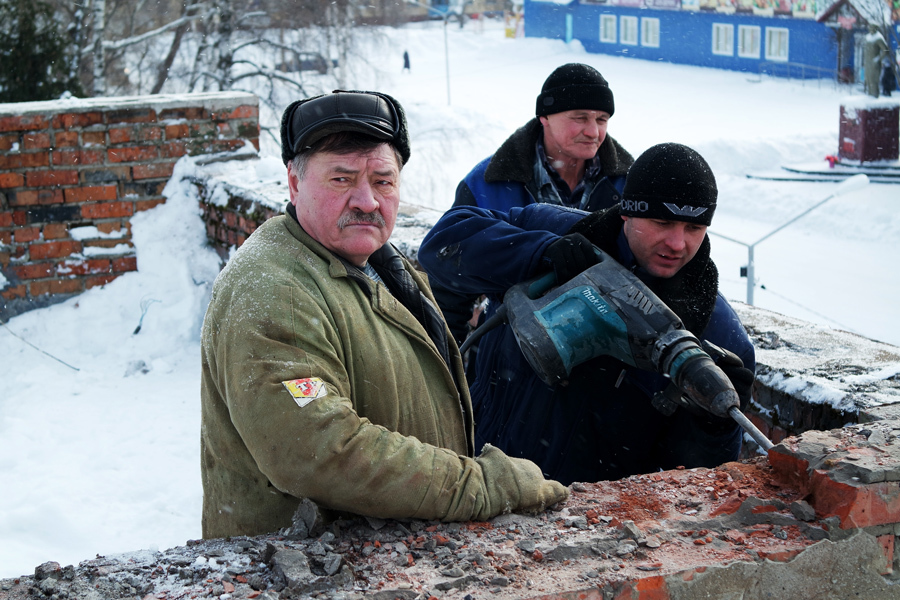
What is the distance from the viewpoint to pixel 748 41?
2758cm

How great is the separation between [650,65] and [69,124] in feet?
95.7

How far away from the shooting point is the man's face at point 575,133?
3.46 m

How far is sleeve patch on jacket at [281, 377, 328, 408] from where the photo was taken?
1560 mm

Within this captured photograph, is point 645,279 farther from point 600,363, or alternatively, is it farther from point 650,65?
point 650,65

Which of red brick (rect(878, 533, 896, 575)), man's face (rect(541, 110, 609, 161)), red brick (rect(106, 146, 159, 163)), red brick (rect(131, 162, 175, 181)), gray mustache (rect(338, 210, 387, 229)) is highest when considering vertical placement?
man's face (rect(541, 110, 609, 161))

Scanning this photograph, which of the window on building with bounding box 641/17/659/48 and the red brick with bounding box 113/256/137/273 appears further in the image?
the window on building with bounding box 641/17/659/48

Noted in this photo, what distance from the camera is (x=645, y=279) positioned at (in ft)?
7.94

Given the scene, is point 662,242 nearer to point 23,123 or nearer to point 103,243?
point 103,243

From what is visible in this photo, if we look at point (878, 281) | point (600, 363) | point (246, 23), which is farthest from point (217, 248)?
point (246, 23)

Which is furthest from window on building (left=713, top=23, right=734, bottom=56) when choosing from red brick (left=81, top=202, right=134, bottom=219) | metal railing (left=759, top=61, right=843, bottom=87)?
red brick (left=81, top=202, right=134, bottom=219)

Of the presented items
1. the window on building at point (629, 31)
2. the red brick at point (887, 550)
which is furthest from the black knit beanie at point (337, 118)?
the window on building at point (629, 31)

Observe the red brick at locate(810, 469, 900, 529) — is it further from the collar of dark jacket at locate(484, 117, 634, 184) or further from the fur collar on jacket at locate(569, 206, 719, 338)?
the collar of dark jacket at locate(484, 117, 634, 184)

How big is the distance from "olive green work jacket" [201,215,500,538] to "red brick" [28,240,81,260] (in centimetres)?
391

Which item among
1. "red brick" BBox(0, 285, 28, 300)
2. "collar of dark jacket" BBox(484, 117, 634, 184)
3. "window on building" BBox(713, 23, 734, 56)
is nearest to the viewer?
"collar of dark jacket" BBox(484, 117, 634, 184)
